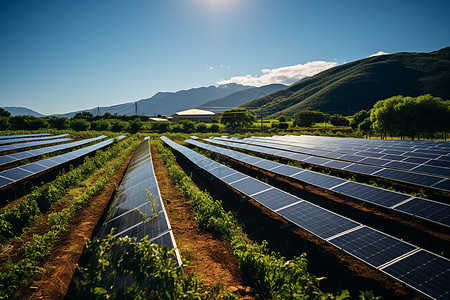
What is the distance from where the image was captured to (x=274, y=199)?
26.5ft

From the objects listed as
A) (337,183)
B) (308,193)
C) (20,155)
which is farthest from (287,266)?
(20,155)

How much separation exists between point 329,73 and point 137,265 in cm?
20021

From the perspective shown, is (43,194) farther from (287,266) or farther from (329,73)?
(329,73)

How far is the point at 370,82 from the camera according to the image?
124 meters

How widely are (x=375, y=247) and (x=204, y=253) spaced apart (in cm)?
468

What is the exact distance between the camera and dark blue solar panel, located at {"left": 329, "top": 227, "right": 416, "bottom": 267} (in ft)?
15.4

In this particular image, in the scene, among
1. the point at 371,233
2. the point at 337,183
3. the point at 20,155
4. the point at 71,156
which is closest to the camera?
the point at 371,233

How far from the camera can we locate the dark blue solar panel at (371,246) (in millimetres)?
4703

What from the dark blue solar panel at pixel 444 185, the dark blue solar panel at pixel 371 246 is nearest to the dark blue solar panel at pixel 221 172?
the dark blue solar panel at pixel 371 246

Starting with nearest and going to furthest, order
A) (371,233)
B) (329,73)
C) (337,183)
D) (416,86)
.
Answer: (371,233), (337,183), (416,86), (329,73)

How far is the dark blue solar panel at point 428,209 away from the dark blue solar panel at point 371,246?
211cm

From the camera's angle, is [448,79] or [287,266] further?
[448,79]

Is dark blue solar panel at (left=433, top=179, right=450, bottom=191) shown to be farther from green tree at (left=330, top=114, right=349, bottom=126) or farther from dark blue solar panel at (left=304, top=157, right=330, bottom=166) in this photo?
green tree at (left=330, top=114, right=349, bottom=126)

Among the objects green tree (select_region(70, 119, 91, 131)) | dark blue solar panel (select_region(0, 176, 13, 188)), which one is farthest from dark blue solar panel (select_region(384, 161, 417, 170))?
green tree (select_region(70, 119, 91, 131))
